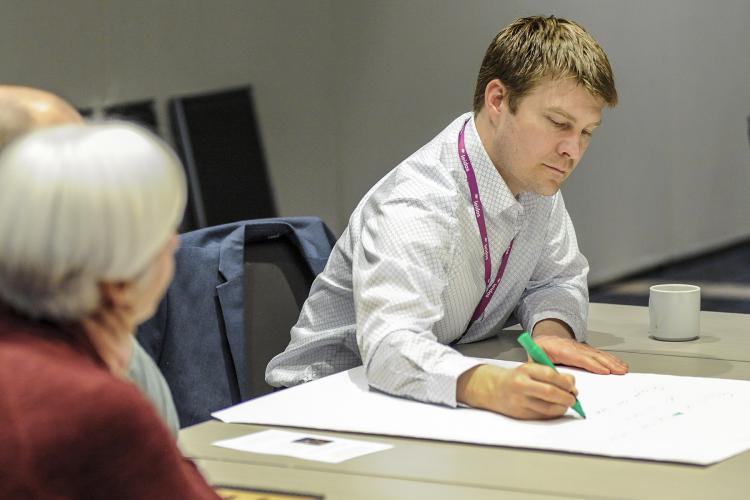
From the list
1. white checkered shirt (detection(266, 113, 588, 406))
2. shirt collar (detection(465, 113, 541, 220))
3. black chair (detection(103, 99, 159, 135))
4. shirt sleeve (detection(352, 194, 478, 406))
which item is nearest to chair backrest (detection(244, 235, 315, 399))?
white checkered shirt (detection(266, 113, 588, 406))

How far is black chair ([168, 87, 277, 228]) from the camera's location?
4273 millimetres

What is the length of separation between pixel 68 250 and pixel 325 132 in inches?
164

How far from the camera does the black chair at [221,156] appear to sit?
427cm

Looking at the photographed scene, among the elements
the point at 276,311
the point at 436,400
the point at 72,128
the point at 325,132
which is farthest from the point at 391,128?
the point at 72,128

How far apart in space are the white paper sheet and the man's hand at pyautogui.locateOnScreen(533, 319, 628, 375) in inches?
20.6

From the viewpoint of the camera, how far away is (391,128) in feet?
16.7

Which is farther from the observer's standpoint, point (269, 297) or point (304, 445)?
point (269, 297)

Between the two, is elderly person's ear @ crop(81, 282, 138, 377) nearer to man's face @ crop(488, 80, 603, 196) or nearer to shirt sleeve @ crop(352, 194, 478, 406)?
shirt sleeve @ crop(352, 194, 478, 406)

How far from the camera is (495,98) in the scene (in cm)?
210

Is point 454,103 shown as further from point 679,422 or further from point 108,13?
point 679,422

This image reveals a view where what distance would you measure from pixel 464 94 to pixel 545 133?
293 cm

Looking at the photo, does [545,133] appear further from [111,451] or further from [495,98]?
[111,451]

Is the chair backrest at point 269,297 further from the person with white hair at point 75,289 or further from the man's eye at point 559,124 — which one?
the person with white hair at point 75,289

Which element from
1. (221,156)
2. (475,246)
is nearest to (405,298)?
(475,246)
